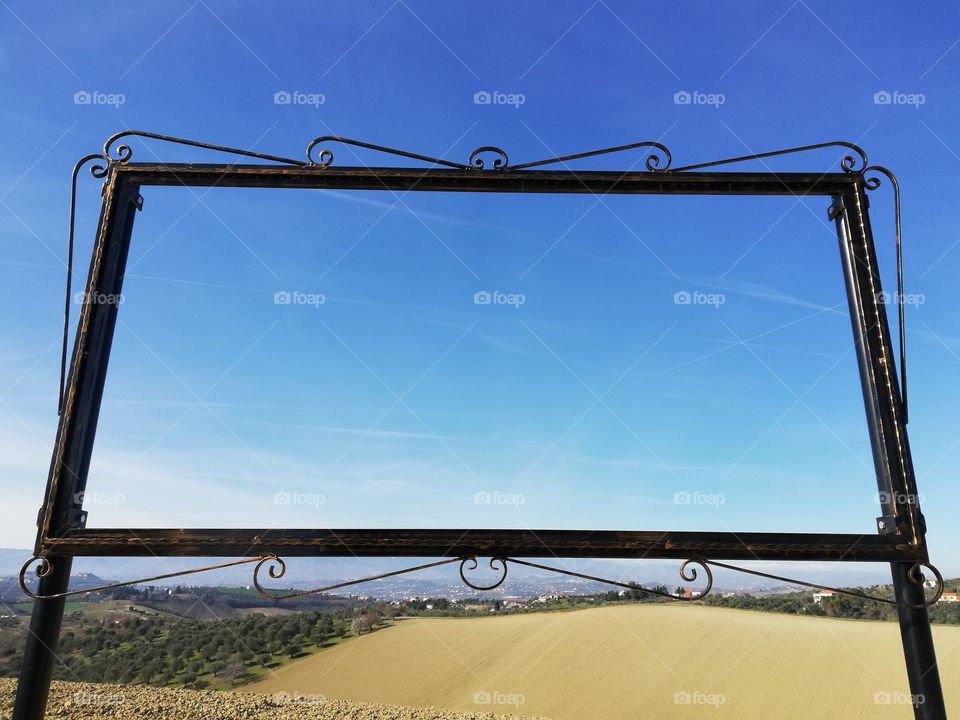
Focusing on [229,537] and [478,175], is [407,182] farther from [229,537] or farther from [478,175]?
[229,537]

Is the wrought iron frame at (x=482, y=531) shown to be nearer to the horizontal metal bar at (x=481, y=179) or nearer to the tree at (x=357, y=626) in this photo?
the horizontal metal bar at (x=481, y=179)

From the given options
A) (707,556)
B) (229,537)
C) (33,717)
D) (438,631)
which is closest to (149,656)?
(33,717)

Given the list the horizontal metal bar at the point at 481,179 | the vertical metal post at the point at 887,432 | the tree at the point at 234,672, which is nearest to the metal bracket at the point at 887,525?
the vertical metal post at the point at 887,432

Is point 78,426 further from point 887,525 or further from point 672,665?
point 672,665

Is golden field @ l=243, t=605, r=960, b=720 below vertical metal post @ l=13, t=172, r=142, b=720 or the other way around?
below

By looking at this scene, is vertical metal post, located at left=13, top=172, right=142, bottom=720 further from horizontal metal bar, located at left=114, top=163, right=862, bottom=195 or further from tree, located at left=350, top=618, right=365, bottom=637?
tree, located at left=350, top=618, right=365, bottom=637

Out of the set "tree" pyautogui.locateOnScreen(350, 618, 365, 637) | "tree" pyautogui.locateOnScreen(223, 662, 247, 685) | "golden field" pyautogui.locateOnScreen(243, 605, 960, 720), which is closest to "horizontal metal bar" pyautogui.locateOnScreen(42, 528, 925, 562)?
"tree" pyautogui.locateOnScreen(223, 662, 247, 685)

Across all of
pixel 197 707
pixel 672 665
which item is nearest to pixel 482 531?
pixel 197 707
